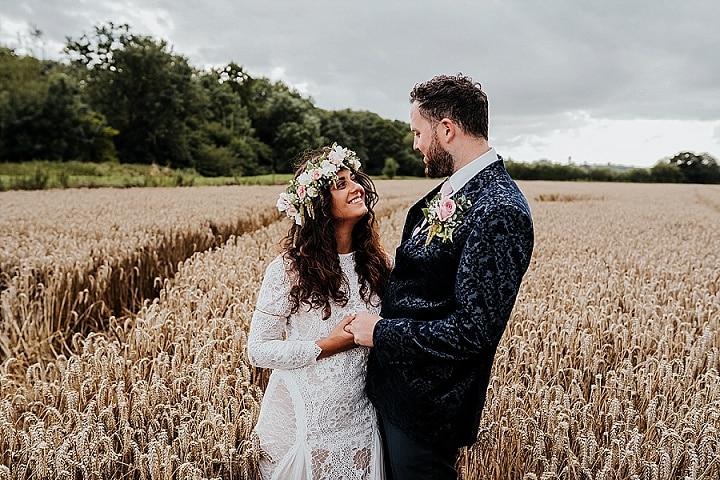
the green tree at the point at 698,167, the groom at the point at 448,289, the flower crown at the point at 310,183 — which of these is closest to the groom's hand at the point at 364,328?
the groom at the point at 448,289

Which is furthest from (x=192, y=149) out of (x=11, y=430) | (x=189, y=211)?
(x=11, y=430)

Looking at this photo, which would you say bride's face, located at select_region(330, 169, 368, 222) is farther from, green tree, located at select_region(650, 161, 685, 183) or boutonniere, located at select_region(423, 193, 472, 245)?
green tree, located at select_region(650, 161, 685, 183)

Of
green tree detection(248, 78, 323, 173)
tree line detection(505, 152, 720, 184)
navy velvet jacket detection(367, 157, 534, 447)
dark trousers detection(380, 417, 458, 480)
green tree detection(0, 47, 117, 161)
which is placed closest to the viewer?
navy velvet jacket detection(367, 157, 534, 447)

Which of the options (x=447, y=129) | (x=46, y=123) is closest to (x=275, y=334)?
(x=447, y=129)

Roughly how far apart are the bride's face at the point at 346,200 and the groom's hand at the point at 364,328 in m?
0.52

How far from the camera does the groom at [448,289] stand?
1.78 metres

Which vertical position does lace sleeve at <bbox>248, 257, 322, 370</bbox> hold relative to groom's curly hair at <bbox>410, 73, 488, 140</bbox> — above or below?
below

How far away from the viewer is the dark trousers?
217cm

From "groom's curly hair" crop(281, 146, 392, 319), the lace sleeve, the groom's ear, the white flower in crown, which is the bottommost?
the lace sleeve

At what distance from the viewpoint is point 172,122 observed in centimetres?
5000

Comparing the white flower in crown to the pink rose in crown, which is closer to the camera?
the pink rose in crown

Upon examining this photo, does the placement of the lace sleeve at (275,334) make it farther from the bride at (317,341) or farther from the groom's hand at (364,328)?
the groom's hand at (364,328)

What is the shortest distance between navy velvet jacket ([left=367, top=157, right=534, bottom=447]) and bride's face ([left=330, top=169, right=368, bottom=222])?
27cm

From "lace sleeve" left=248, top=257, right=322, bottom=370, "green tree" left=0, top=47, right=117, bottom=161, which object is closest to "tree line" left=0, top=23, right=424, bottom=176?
"green tree" left=0, top=47, right=117, bottom=161
